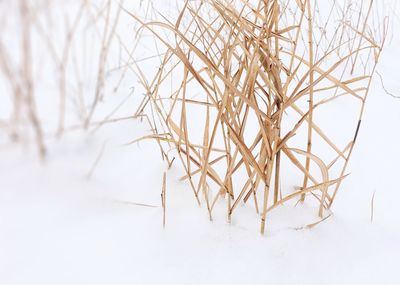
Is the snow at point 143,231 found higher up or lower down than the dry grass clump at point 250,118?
lower down

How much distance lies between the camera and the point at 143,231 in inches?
29.1

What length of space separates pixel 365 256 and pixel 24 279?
0.60 meters

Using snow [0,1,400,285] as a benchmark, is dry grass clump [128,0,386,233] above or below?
above

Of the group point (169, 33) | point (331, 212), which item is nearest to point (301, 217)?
point (331, 212)

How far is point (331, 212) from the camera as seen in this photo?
34.2 inches

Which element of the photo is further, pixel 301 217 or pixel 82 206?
pixel 301 217

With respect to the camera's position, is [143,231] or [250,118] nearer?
[143,231]

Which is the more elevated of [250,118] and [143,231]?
[250,118]

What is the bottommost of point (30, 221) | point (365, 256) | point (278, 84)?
point (365, 256)

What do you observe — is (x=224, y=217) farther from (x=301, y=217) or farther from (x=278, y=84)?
(x=278, y=84)

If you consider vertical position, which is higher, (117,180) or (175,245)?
(117,180)

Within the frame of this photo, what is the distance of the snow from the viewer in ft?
2.07

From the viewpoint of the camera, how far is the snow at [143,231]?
631 millimetres

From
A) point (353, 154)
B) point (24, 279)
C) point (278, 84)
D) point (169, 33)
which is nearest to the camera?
point (24, 279)
